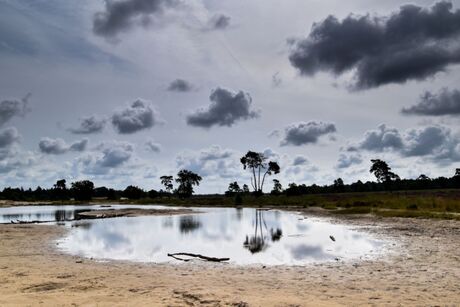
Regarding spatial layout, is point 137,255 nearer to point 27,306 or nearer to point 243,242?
point 243,242

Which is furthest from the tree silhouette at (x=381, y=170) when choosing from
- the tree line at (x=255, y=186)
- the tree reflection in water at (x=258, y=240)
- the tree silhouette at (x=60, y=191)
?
the tree silhouette at (x=60, y=191)

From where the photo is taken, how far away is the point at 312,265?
16.0 metres

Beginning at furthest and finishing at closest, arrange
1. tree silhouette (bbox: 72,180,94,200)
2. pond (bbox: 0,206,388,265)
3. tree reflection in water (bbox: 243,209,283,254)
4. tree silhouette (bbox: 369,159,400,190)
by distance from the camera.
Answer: tree silhouette (bbox: 72,180,94,200) → tree silhouette (bbox: 369,159,400,190) → tree reflection in water (bbox: 243,209,283,254) → pond (bbox: 0,206,388,265)

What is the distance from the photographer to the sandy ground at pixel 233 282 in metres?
9.94

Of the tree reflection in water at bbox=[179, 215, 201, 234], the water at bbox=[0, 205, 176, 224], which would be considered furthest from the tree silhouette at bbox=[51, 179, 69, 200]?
the tree reflection in water at bbox=[179, 215, 201, 234]

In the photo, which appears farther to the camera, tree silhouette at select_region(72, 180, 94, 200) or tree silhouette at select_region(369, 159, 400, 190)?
tree silhouette at select_region(72, 180, 94, 200)

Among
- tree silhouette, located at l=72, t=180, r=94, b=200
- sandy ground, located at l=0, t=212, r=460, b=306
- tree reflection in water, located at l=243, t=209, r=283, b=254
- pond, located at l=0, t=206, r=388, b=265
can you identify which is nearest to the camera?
sandy ground, located at l=0, t=212, r=460, b=306

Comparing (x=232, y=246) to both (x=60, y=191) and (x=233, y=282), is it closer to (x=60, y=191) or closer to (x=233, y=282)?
(x=233, y=282)

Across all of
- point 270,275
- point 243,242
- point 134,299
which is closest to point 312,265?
point 270,275

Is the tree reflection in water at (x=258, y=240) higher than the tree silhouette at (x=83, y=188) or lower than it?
lower

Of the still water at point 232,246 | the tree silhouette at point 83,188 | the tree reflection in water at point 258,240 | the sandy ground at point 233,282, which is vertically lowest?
the tree reflection in water at point 258,240

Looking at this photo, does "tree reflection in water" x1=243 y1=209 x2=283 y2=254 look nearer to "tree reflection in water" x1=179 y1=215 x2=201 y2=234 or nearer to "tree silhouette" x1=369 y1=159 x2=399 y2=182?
"tree reflection in water" x1=179 y1=215 x2=201 y2=234

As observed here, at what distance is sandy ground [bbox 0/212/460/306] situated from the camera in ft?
32.6

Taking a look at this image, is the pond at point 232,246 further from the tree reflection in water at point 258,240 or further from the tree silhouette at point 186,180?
the tree silhouette at point 186,180
